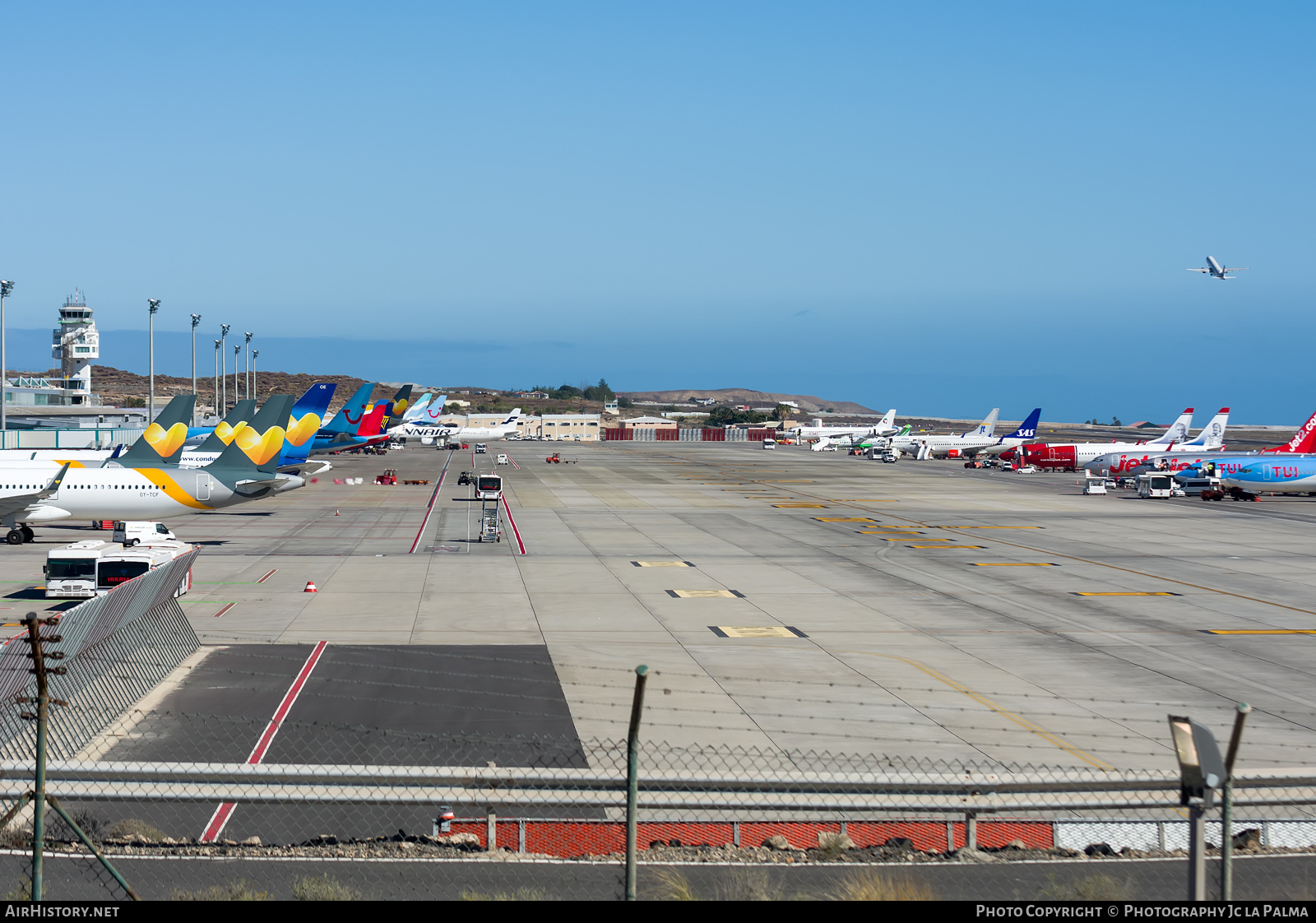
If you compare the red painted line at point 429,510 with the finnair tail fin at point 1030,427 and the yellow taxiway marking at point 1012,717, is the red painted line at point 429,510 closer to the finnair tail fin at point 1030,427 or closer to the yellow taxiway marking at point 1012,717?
the yellow taxiway marking at point 1012,717

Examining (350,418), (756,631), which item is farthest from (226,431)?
(756,631)

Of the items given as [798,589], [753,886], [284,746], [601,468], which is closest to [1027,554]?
[798,589]

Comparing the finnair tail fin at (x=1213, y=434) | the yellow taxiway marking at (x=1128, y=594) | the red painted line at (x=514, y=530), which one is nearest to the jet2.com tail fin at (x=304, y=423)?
the red painted line at (x=514, y=530)

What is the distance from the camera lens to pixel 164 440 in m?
60.9

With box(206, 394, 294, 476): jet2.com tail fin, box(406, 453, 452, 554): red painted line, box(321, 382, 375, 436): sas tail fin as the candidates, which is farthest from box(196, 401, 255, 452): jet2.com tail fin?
box(321, 382, 375, 436): sas tail fin

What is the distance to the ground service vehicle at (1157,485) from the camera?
8481cm

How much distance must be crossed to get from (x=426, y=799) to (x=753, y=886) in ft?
12.2

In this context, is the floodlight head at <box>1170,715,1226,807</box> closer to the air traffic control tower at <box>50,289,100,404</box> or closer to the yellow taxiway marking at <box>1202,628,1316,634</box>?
the yellow taxiway marking at <box>1202,628,1316,634</box>

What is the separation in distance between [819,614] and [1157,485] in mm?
61659

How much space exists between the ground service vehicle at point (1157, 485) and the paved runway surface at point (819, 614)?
1202 centimetres

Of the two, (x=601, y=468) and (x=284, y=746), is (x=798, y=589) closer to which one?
(x=284, y=746)

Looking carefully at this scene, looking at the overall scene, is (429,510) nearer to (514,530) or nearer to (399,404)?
(514,530)

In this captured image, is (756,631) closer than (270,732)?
No
